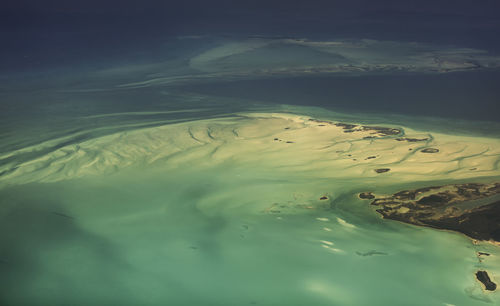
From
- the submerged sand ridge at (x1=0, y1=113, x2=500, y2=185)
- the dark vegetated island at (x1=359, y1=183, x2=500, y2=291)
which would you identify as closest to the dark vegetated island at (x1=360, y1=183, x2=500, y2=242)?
the dark vegetated island at (x1=359, y1=183, x2=500, y2=291)

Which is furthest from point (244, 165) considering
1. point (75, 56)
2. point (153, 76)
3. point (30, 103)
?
point (75, 56)

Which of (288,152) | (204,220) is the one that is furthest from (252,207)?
(288,152)

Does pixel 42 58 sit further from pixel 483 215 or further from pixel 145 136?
pixel 483 215

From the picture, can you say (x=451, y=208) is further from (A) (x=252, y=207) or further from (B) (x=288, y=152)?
(B) (x=288, y=152)

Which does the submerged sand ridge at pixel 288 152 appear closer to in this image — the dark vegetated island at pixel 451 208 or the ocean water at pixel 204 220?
the ocean water at pixel 204 220

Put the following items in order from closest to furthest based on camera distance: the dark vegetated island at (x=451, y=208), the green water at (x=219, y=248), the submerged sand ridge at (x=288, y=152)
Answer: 1. the green water at (x=219, y=248)
2. the dark vegetated island at (x=451, y=208)
3. the submerged sand ridge at (x=288, y=152)

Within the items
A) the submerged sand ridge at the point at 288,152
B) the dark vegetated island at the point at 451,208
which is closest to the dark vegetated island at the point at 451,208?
the dark vegetated island at the point at 451,208
